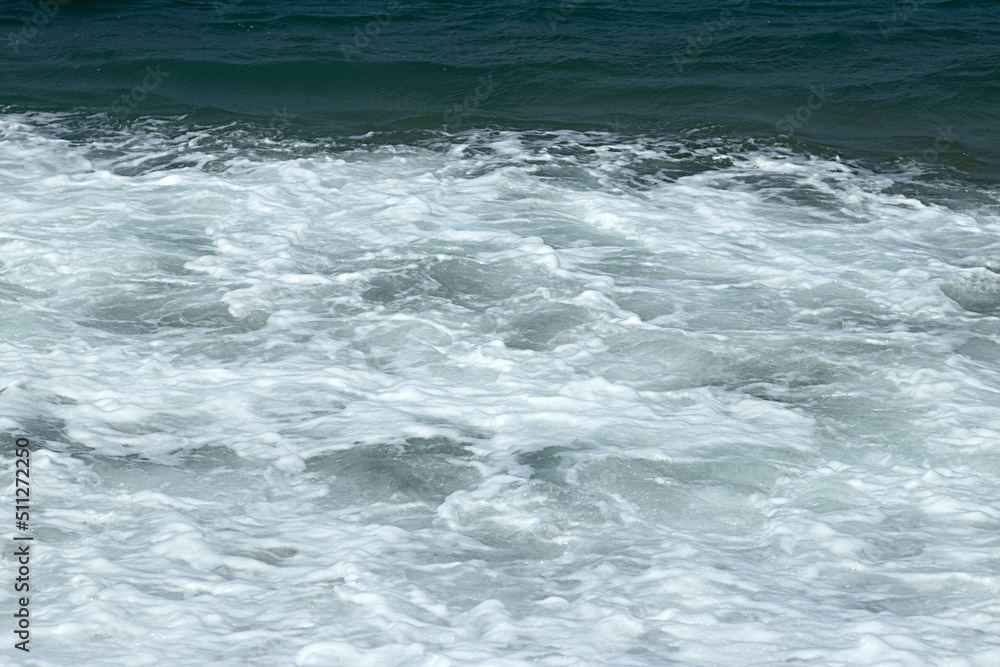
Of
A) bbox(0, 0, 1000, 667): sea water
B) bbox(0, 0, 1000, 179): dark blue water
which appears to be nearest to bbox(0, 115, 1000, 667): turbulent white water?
bbox(0, 0, 1000, 667): sea water

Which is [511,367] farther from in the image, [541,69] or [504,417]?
[541,69]

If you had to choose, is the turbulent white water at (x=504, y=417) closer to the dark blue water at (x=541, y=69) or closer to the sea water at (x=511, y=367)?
the sea water at (x=511, y=367)

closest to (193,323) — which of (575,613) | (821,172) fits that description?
(575,613)

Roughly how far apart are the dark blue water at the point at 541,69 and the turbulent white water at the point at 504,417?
7.66ft

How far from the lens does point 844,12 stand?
15906 millimetres

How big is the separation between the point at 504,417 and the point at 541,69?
916 centimetres

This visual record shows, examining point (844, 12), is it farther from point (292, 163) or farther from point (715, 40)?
point (292, 163)

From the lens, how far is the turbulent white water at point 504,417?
14.9ft

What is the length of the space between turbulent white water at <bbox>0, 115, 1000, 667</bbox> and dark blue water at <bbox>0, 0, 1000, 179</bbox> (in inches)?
91.9

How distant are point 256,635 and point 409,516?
1.22m

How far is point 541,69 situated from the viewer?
14.3 meters

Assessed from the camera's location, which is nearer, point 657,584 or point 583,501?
point 657,584

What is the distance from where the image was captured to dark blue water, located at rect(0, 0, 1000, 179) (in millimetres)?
12703

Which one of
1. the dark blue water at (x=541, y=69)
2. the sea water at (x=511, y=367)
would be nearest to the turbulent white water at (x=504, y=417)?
the sea water at (x=511, y=367)
